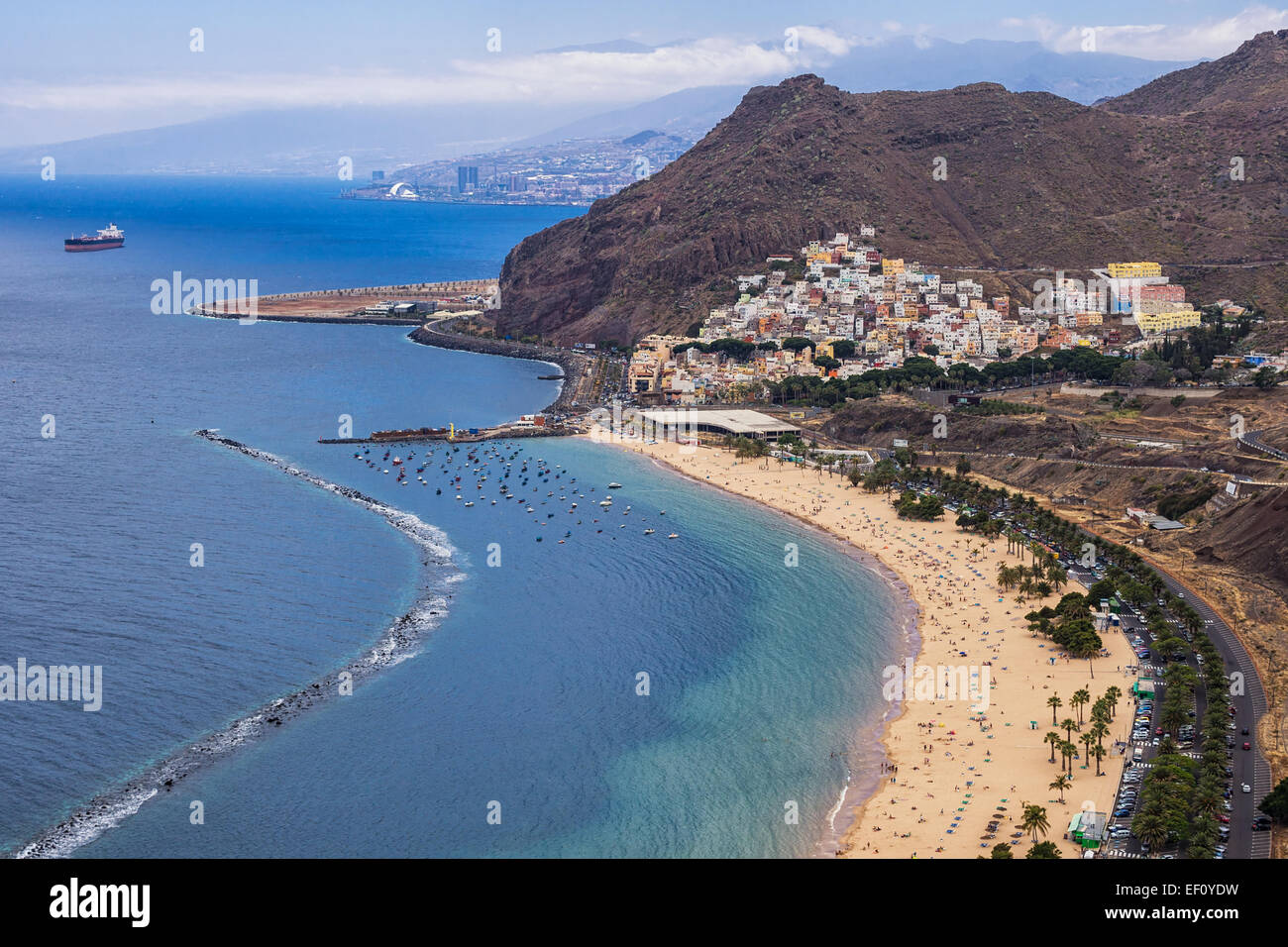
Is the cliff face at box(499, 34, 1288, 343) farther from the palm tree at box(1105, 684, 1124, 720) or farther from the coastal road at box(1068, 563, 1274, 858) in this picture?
the palm tree at box(1105, 684, 1124, 720)

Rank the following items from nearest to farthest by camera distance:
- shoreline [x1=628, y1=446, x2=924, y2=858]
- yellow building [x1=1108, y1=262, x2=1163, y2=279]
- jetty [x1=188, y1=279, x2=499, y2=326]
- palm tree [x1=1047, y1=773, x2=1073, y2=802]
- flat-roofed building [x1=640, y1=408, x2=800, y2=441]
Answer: shoreline [x1=628, y1=446, x2=924, y2=858] < palm tree [x1=1047, y1=773, x2=1073, y2=802] < flat-roofed building [x1=640, y1=408, x2=800, y2=441] < yellow building [x1=1108, y1=262, x2=1163, y2=279] < jetty [x1=188, y1=279, x2=499, y2=326]

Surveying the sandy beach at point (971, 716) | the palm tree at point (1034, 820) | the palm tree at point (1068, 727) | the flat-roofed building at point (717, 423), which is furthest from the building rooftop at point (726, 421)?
the palm tree at point (1034, 820)

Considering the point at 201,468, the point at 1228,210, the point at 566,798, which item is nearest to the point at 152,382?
the point at 201,468

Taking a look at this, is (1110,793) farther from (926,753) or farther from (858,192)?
(858,192)

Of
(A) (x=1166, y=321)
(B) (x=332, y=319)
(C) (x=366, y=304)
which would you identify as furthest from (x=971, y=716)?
(C) (x=366, y=304)

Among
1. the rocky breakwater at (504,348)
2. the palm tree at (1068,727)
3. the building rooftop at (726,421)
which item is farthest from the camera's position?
the rocky breakwater at (504,348)

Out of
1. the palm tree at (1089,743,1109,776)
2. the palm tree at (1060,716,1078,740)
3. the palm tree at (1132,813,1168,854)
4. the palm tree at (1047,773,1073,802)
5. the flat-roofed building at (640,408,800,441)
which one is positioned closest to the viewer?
the palm tree at (1132,813,1168,854)

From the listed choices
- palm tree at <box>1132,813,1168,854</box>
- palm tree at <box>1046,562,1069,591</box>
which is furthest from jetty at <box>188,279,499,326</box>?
palm tree at <box>1132,813,1168,854</box>

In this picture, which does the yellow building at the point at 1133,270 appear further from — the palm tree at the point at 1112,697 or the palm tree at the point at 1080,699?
the palm tree at the point at 1080,699
